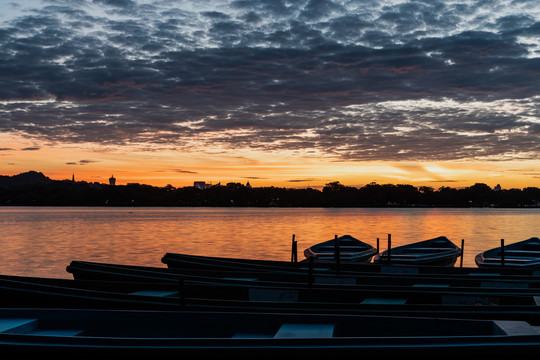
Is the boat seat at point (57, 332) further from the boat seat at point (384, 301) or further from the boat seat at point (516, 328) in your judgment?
the boat seat at point (516, 328)

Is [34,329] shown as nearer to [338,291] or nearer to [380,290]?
[338,291]

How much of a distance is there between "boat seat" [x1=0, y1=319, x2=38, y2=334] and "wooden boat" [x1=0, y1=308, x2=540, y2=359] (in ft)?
0.06

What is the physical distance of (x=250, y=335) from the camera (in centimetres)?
1059

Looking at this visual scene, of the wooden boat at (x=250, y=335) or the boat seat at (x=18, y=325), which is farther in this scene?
the boat seat at (x=18, y=325)

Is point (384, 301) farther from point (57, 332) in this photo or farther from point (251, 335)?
point (57, 332)

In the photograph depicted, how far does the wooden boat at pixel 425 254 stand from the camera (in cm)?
2906

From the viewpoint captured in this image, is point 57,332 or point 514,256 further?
point 514,256

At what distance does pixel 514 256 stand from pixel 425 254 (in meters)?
5.34

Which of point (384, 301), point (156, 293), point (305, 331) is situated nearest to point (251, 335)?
point (305, 331)

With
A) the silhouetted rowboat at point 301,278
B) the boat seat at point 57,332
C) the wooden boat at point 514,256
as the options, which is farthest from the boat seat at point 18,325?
the wooden boat at point 514,256

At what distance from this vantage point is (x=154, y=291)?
53.7ft

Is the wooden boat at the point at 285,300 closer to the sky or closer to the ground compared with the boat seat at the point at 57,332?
closer to the sky

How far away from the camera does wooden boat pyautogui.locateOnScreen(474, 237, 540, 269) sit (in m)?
27.3

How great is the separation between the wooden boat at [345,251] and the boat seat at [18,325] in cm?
1912
